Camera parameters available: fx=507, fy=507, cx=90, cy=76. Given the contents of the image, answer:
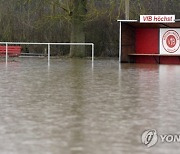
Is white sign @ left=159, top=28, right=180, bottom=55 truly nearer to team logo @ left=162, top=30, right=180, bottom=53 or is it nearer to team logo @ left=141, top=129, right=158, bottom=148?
team logo @ left=162, top=30, right=180, bottom=53

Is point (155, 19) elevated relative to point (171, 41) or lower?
elevated

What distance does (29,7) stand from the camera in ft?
119

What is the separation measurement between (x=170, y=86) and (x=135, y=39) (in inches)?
589

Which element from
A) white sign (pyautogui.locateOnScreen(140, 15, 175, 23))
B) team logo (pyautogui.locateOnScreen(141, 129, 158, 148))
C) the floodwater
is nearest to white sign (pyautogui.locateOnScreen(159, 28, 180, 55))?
white sign (pyautogui.locateOnScreen(140, 15, 175, 23))

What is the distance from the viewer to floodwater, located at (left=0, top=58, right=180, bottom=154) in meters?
6.07

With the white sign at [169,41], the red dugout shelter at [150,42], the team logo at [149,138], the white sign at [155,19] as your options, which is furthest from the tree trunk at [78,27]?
the team logo at [149,138]

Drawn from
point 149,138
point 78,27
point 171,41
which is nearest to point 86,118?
point 149,138

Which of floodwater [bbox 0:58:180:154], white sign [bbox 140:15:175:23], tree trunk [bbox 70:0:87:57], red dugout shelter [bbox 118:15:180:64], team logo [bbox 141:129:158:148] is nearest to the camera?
floodwater [bbox 0:58:180:154]

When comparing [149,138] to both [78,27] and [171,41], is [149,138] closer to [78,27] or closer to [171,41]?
[171,41]

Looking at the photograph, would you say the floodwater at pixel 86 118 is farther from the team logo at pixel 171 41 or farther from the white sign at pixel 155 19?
the team logo at pixel 171 41

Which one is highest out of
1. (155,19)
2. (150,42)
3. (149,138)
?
(155,19)

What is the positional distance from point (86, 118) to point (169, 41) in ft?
66.6

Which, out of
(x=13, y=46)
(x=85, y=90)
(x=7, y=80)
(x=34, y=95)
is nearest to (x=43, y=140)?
(x=34, y=95)

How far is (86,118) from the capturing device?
8062 millimetres
